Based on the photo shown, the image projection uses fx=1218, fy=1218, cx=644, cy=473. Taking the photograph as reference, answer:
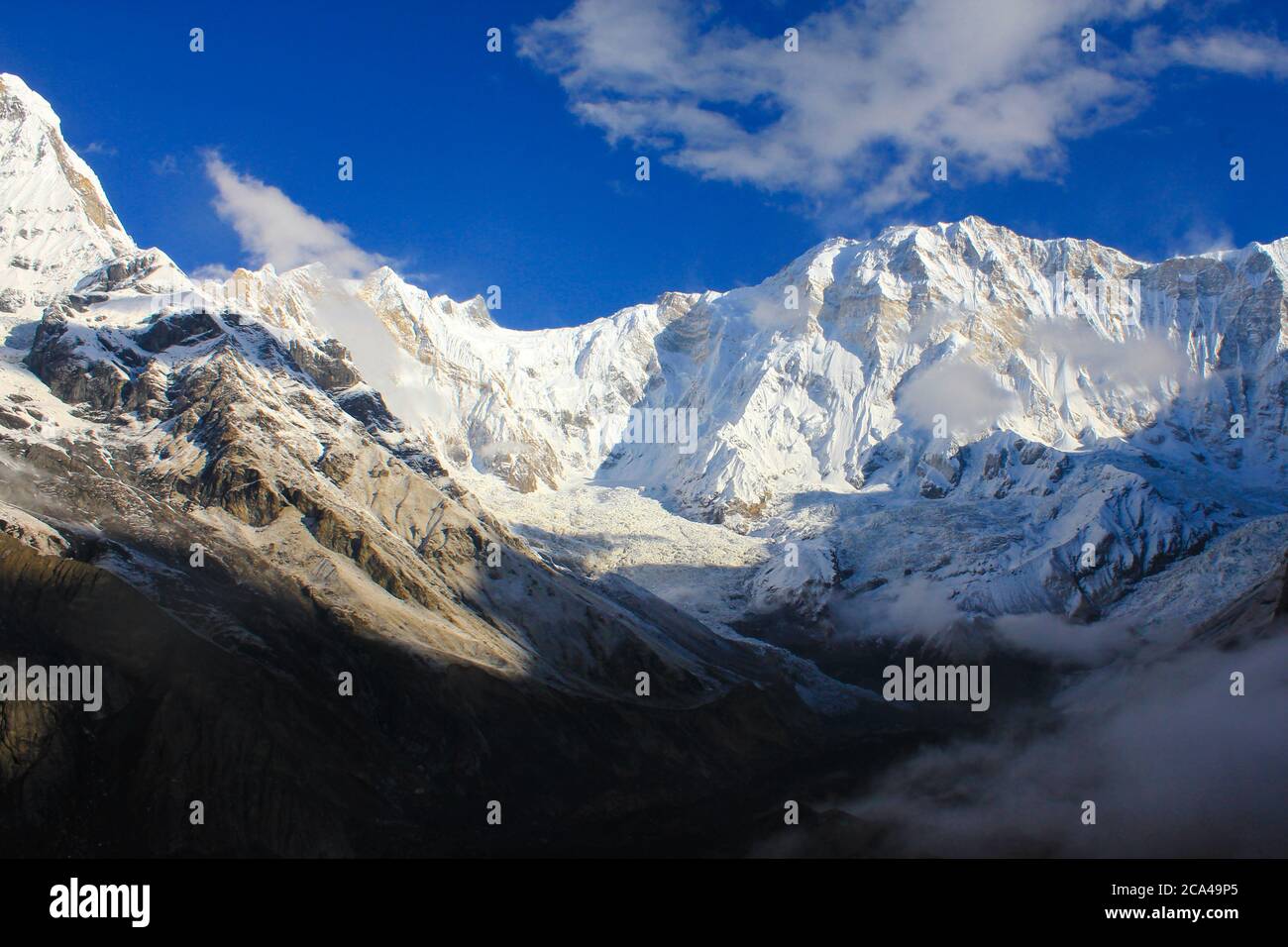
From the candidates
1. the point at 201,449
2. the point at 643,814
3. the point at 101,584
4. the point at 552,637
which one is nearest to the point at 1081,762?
the point at 643,814

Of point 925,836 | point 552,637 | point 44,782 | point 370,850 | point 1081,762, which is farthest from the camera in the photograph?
point 552,637

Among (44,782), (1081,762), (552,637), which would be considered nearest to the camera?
(44,782)

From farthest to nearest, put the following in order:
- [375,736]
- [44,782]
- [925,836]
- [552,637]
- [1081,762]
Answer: [552,637]
[1081,762]
[375,736]
[925,836]
[44,782]

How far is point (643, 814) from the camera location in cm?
15600

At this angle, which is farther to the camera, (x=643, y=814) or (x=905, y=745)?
(x=905, y=745)

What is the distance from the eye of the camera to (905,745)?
196m

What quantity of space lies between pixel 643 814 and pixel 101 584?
234ft

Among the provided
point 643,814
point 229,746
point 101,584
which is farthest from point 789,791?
point 101,584

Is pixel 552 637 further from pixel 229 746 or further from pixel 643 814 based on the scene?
pixel 229 746

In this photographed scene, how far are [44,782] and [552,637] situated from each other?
89804mm
